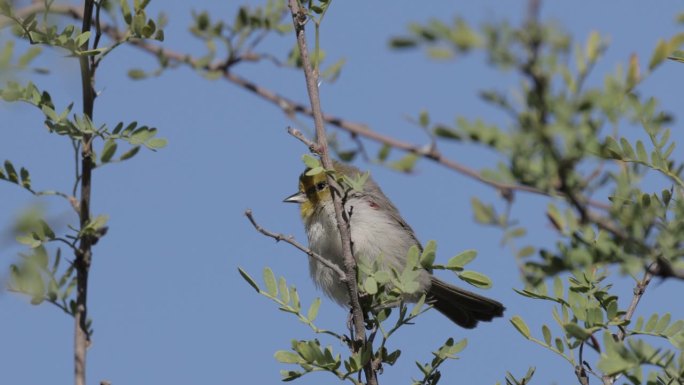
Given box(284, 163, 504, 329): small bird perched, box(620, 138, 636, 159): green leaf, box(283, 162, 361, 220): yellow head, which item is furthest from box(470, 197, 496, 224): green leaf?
box(283, 162, 361, 220): yellow head

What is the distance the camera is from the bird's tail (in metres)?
6.39

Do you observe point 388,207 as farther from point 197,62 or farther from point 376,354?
point 376,354

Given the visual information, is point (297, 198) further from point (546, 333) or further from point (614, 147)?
point (614, 147)

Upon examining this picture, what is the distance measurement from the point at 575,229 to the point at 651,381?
22.7 inches

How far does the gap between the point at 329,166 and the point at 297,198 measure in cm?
321

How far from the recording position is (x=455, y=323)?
655cm

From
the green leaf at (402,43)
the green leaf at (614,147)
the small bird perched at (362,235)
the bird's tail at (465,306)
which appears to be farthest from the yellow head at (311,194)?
the green leaf at (402,43)

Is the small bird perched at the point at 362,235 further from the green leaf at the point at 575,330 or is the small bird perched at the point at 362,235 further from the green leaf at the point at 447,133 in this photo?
the green leaf at the point at 447,133

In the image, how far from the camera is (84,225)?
2361 millimetres

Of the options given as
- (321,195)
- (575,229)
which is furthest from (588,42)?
(321,195)

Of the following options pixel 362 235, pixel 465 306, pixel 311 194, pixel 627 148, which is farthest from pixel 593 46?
pixel 465 306

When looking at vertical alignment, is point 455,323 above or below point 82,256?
above

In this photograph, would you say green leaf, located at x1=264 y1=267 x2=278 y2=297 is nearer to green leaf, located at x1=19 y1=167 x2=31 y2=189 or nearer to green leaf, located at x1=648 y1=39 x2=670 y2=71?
green leaf, located at x1=19 y1=167 x2=31 y2=189

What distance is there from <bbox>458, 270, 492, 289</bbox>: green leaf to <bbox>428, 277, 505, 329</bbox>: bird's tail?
3.58 m
